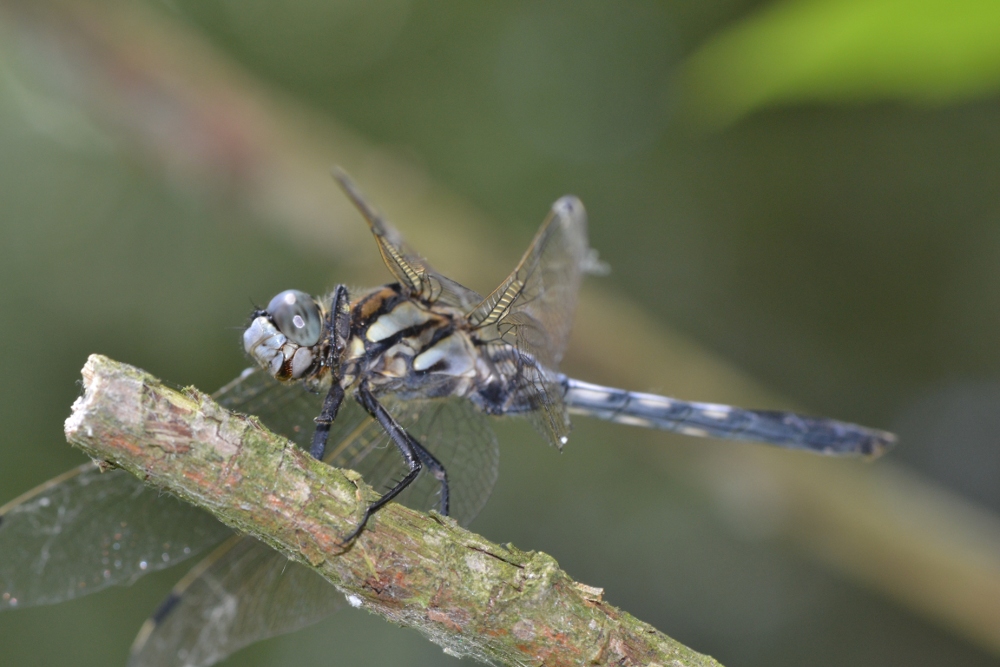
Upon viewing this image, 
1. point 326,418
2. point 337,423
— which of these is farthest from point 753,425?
point 326,418

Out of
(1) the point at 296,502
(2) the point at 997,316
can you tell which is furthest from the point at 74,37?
(2) the point at 997,316

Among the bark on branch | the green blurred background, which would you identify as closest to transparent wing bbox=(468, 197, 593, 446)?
the bark on branch

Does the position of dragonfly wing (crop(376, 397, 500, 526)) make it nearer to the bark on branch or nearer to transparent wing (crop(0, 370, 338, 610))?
transparent wing (crop(0, 370, 338, 610))

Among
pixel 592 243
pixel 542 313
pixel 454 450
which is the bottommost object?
pixel 454 450

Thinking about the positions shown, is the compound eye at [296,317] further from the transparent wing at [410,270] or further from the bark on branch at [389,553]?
the bark on branch at [389,553]

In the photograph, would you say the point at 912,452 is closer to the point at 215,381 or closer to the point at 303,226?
the point at 303,226

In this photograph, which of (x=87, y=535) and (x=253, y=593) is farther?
(x=253, y=593)

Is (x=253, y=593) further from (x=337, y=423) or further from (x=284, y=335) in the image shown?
(x=284, y=335)
